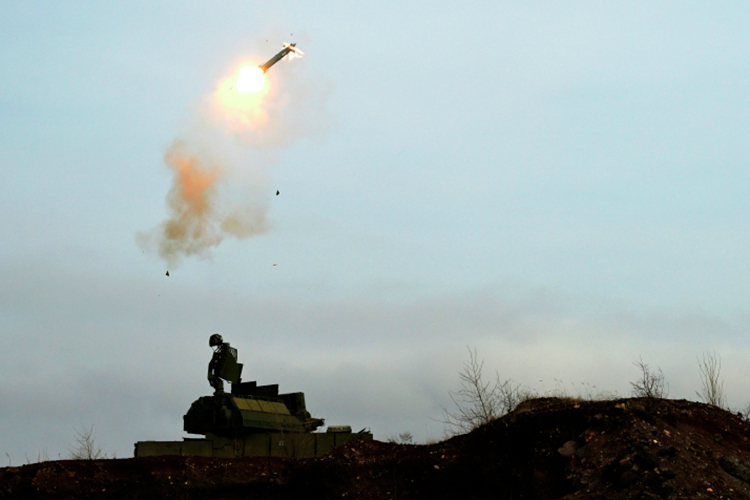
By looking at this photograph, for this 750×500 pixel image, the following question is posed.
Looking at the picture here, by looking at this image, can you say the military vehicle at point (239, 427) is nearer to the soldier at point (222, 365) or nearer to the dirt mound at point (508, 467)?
the soldier at point (222, 365)

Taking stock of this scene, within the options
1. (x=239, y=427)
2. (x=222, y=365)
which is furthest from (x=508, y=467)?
(x=222, y=365)

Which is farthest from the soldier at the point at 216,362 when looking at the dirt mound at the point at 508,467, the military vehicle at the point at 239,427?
the dirt mound at the point at 508,467

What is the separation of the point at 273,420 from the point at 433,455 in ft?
34.5

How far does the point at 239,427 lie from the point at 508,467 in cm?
1183

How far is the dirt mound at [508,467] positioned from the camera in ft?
55.5

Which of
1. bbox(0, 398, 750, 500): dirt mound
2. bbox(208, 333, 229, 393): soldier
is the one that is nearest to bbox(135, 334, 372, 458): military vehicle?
bbox(208, 333, 229, 393): soldier

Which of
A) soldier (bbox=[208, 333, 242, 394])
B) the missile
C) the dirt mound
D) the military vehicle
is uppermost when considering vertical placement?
the missile

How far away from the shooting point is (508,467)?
18859 millimetres

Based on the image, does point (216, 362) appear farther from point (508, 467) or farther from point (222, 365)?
point (508, 467)

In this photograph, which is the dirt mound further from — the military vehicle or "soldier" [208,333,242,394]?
"soldier" [208,333,242,394]

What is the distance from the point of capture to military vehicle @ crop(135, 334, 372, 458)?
2734 cm

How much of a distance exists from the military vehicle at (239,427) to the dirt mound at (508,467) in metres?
5.60

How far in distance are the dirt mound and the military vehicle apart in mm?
5599

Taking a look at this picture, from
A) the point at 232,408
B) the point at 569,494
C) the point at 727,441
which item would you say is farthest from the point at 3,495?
the point at 727,441
